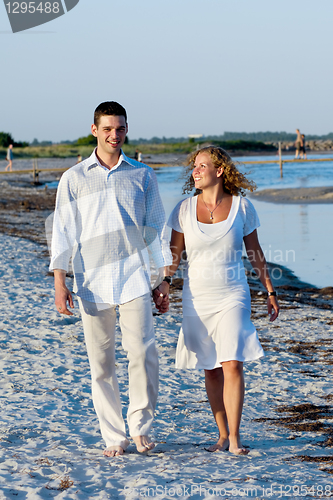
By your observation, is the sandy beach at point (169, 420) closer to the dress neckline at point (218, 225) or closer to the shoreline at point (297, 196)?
the dress neckline at point (218, 225)

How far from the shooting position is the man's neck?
10.5 feet

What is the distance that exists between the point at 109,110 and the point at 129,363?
1317 mm

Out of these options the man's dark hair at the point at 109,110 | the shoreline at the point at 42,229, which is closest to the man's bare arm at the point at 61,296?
the man's dark hair at the point at 109,110

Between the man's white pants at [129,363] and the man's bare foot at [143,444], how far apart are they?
1.1 inches

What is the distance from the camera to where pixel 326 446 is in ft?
11.2

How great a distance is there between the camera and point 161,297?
10.8 ft

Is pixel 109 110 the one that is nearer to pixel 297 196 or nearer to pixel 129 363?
pixel 129 363

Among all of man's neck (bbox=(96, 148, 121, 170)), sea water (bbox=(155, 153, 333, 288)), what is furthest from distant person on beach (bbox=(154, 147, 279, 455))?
sea water (bbox=(155, 153, 333, 288))

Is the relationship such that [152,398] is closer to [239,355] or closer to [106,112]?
[239,355]

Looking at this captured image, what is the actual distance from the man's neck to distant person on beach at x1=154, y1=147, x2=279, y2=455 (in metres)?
0.46

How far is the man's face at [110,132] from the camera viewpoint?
314cm

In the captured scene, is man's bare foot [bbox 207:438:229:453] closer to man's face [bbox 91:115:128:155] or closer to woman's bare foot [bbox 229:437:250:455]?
woman's bare foot [bbox 229:437:250:455]

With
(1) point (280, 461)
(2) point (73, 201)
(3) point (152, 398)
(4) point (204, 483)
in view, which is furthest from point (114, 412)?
(2) point (73, 201)

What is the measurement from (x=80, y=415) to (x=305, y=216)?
13.2m
